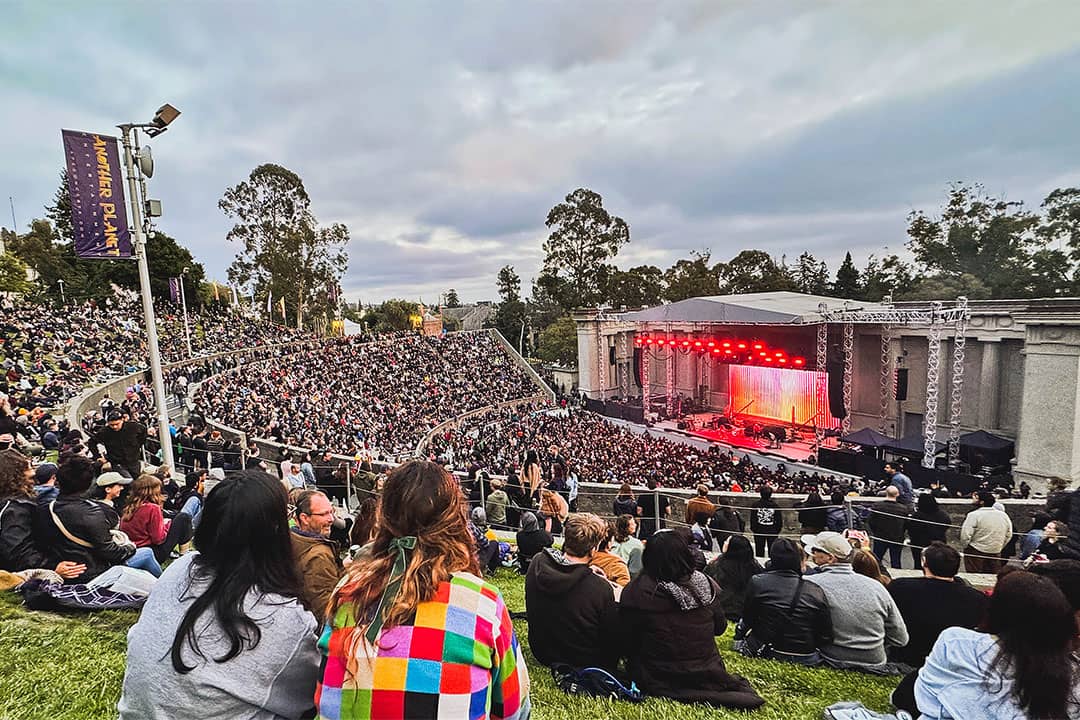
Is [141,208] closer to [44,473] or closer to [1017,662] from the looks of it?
[44,473]

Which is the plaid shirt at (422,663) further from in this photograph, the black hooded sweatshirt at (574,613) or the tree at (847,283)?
the tree at (847,283)

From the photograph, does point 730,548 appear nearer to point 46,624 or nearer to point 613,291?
point 46,624

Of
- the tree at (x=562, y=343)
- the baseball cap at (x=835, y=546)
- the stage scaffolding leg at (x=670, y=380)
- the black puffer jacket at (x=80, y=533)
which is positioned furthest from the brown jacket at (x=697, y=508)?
the tree at (x=562, y=343)

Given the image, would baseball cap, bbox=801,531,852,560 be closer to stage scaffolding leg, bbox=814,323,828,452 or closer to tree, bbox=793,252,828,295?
stage scaffolding leg, bbox=814,323,828,452

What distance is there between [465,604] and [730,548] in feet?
10.1

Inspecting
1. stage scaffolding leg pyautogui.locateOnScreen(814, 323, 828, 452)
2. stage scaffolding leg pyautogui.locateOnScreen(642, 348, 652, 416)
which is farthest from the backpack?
stage scaffolding leg pyautogui.locateOnScreen(642, 348, 652, 416)

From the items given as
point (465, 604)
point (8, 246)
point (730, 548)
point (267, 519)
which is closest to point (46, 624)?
point (267, 519)

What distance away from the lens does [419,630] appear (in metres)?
1.31

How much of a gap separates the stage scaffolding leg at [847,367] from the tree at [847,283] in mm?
24670

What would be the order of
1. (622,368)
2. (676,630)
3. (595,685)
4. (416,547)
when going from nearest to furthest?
(416,547) < (676,630) < (595,685) < (622,368)

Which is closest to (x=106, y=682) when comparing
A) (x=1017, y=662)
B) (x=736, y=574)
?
(x=736, y=574)

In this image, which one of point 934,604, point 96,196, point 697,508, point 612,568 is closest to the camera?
point 934,604

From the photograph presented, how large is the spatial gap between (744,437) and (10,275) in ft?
105

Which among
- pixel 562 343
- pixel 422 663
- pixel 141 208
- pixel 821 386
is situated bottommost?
pixel 821 386
